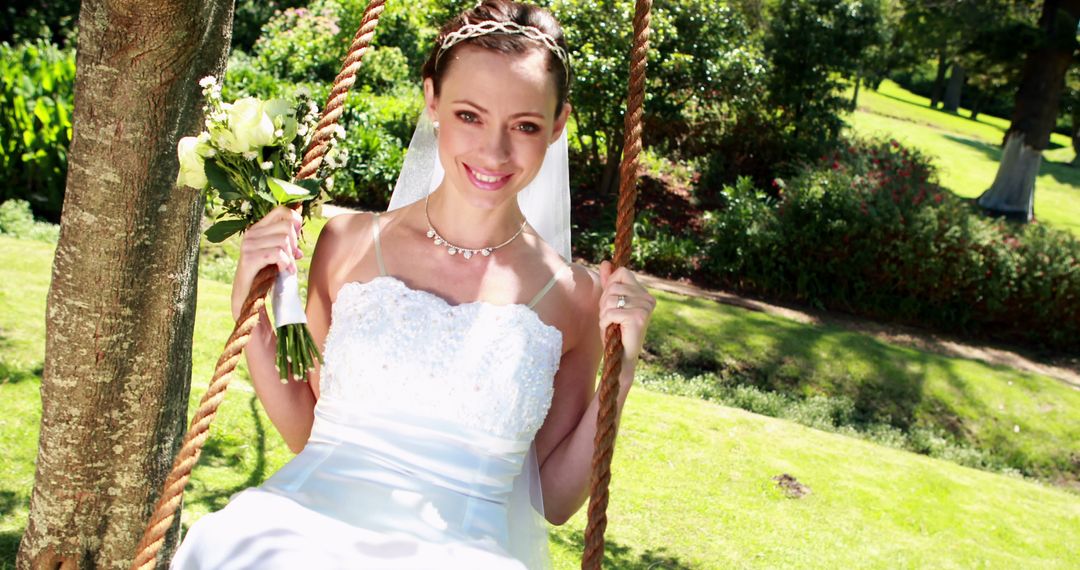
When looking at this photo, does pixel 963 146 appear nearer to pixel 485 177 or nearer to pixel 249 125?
pixel 485 177

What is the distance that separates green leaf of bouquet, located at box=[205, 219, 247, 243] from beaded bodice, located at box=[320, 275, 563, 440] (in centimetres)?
34

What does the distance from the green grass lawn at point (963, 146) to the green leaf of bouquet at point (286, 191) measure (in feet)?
55.4

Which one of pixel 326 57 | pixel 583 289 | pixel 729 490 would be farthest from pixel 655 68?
pixel 583 289

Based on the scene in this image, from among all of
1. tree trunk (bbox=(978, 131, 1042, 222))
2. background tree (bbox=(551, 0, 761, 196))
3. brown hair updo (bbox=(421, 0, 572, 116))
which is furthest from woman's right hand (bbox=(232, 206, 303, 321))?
tree trunk (bbox=(978, 131, 1042, 222))

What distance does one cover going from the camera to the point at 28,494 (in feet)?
13.9

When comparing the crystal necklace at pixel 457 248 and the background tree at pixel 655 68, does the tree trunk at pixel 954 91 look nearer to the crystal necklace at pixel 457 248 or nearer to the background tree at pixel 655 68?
the background tree at pixel 655 68

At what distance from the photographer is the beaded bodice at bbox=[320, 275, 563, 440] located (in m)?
2.51

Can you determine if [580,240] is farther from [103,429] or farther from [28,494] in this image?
[103,429]

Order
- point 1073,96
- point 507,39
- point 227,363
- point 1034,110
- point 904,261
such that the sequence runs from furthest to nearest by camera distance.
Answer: point 1073,96
point 1034,110
point 904,261
point 507,39
point 227,363

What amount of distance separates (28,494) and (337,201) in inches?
367

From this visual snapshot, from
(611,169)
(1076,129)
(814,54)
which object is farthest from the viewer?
(1076,129)

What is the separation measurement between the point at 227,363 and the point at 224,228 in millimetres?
441

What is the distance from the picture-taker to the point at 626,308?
2367mm

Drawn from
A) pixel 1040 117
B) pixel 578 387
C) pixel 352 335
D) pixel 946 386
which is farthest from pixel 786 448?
pixel 1040 117
